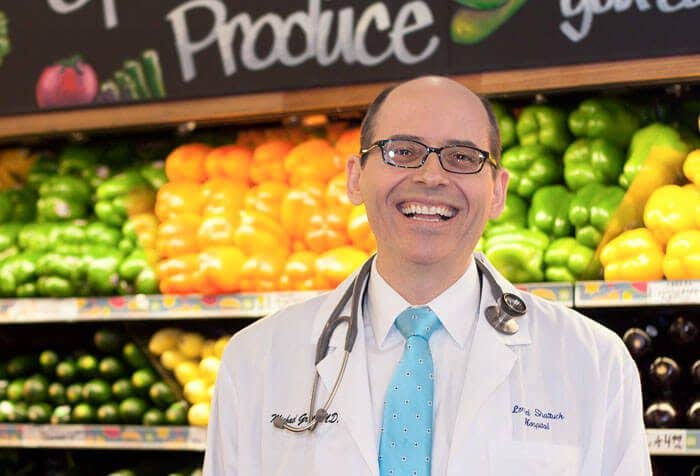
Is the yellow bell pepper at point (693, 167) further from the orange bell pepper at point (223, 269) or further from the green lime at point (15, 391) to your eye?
the green lime at point (15, 391)

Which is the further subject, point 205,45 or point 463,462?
point 205,45

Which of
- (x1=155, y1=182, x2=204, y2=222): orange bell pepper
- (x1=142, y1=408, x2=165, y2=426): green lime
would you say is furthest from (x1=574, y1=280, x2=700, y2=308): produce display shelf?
(x1=142, y1=408, x2=165, y2=426): green lime

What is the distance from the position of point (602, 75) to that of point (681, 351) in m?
0.91

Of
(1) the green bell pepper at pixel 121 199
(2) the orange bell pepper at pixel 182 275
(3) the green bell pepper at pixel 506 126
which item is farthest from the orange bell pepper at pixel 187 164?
→ (3) the green bell pepper at pixel 506 126

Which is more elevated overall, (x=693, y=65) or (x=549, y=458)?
(x=693, y=65)

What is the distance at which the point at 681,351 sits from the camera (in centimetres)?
340

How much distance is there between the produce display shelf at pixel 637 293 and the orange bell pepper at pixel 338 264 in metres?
0.75

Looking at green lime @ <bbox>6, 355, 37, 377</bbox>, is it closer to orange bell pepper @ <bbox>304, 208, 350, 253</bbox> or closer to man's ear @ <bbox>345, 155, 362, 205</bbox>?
orange bell pepper @ <bbox>304, 208, 350, 253</bbox>

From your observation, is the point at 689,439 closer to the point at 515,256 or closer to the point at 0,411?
the point at 515,256

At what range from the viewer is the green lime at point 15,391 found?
13.7ft

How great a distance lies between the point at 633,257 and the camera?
320cm

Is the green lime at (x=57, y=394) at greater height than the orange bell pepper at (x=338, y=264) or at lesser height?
lesser

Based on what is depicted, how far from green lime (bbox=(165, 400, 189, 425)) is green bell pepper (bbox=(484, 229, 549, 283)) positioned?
128 centimetres

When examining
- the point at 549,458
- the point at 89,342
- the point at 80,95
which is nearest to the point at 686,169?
the point at 549,458
